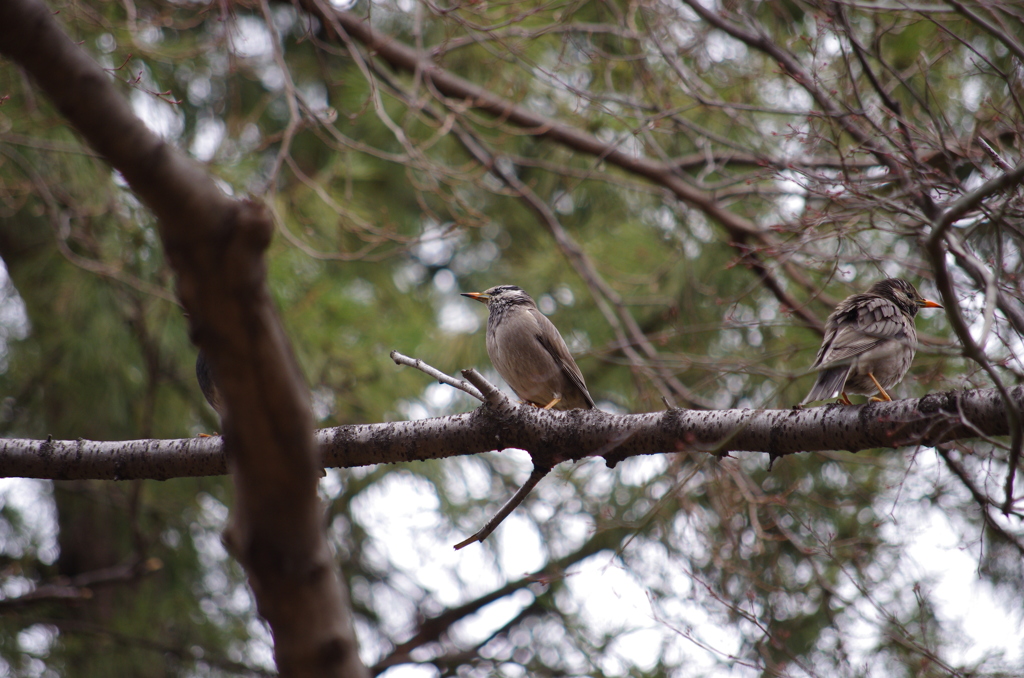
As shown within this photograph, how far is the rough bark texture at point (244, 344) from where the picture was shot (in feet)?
4.00

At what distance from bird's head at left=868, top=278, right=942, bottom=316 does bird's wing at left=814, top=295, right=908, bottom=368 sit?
19cm

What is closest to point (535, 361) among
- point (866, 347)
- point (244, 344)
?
point (866, 347)

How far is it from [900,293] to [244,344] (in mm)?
4346

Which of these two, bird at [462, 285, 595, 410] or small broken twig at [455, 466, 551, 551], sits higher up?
bird at [462, 285, 595, 410]

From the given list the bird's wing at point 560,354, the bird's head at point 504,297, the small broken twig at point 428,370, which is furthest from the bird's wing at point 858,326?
the bird's head at point 504,297

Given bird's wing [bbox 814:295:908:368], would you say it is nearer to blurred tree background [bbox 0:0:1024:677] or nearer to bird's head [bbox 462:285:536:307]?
blurred tree background [bbox 0:0:1024:677]

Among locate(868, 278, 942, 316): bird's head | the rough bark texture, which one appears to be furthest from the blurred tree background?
the rough bark texture

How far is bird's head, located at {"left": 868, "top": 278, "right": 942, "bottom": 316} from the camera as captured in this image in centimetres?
458

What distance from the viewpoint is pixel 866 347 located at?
395cm

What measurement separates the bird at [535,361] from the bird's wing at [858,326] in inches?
65.5

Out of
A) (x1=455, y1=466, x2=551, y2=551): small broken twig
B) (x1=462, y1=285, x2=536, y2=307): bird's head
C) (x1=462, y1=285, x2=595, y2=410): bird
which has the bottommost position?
(x1=455, y1=466, x2=551, y2=551): small broken twig

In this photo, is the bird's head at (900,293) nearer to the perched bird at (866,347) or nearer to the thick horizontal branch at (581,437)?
the perched bird at (866,347)

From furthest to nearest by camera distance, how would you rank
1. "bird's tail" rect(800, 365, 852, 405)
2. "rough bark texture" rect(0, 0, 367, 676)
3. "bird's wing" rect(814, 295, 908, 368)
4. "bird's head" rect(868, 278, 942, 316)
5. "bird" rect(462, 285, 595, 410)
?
1. "bird" rect(462, 285, 595, 410)
2. "bird's head" rect(868, 278, 942, 316)
3. "bird's wing" rect(814, 295, 908, 368)
4. "bird's tail" rect(800, 365, 852, 405)
5. "rough bark texture" rect(0, 0, 367, 676)

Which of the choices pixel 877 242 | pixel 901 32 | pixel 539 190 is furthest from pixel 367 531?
pixel 901 32
